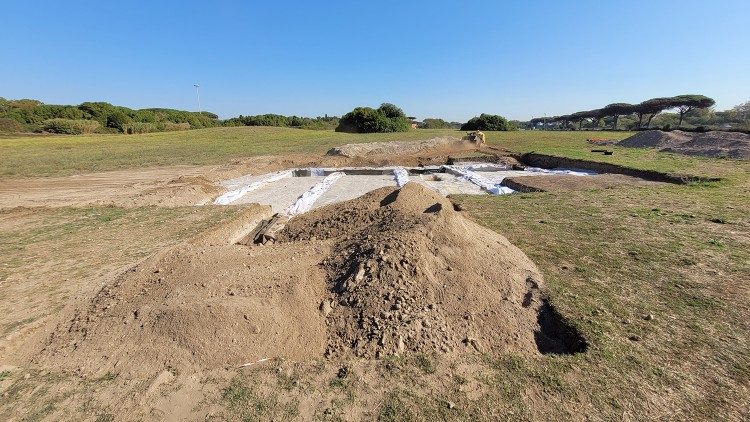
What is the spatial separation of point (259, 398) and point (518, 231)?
4774 millimetres

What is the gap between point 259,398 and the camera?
2.55 metres

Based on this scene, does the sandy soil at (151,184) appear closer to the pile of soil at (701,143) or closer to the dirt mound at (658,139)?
the pile of soil at (701,143)

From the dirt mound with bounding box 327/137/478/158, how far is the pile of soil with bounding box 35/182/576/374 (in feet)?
53.4

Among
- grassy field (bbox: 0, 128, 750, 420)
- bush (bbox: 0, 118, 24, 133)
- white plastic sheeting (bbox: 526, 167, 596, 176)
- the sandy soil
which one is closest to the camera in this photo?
grassy field (bbox: 0, 128, 750, 420)

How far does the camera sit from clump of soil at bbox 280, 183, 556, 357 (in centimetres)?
314

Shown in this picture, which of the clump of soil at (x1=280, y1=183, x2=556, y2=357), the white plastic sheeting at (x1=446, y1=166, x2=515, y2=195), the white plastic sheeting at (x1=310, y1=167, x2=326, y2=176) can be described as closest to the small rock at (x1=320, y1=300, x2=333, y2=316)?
the clump of soil at (x1=280, y1=183, x2=556, y2=357)

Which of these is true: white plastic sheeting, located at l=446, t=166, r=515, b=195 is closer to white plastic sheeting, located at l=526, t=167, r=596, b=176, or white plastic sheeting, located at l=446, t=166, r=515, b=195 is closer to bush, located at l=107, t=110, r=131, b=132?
white plastic sheeting, located at l=526, t=167, r=596, b=176

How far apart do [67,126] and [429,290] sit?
49.8 m

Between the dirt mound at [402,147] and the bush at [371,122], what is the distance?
2052cm

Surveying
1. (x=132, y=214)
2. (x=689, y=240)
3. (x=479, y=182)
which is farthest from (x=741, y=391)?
(x=479, y=182)

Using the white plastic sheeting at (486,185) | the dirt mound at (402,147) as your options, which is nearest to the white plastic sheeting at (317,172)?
the dirt mound at (402,147)

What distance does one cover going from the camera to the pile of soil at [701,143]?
54.2 ft

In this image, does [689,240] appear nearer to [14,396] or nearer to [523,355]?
[523,355]

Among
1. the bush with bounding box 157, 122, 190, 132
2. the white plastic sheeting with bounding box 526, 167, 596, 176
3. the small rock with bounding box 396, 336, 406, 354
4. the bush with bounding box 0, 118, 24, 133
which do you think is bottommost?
the white plastic sheeting with bounding box 526, 167, 596, 176
